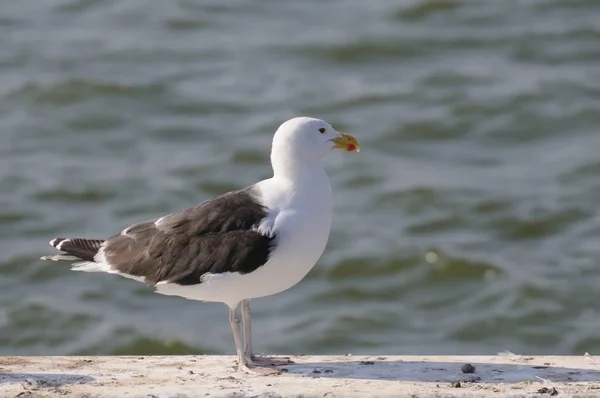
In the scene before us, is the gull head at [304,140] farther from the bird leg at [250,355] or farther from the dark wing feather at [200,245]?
the bird leg at [250,355]

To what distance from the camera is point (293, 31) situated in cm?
1619

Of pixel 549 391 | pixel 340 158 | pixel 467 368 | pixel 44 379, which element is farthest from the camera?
pixel 340 158

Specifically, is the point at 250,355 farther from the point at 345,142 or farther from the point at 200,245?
the point at 345,142

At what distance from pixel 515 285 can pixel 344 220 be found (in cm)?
193

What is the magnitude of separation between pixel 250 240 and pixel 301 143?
54cm

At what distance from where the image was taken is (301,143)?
597 cm

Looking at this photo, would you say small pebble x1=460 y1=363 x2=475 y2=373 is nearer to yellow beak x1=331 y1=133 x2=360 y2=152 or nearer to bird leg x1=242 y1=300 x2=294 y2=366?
bird leg x1=242 y1=300 x2=294 y2=366

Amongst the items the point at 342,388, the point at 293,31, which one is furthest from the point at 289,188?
the point at 293,31

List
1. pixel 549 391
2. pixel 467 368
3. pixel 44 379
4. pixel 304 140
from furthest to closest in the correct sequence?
pixel 304 140 → pixel 467 368 → pixel 44 379 → pixel 549 391

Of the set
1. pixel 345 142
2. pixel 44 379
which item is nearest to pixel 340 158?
pixel 345 142

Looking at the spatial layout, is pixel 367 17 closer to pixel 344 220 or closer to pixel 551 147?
pixel 551 147

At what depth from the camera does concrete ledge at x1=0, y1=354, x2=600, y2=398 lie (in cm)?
555

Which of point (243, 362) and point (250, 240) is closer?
point (250, 240)

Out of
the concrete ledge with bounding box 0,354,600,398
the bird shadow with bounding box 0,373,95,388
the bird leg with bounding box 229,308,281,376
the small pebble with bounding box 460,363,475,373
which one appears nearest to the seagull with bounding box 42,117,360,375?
the bird leg with bounding box 229,308,281,376
